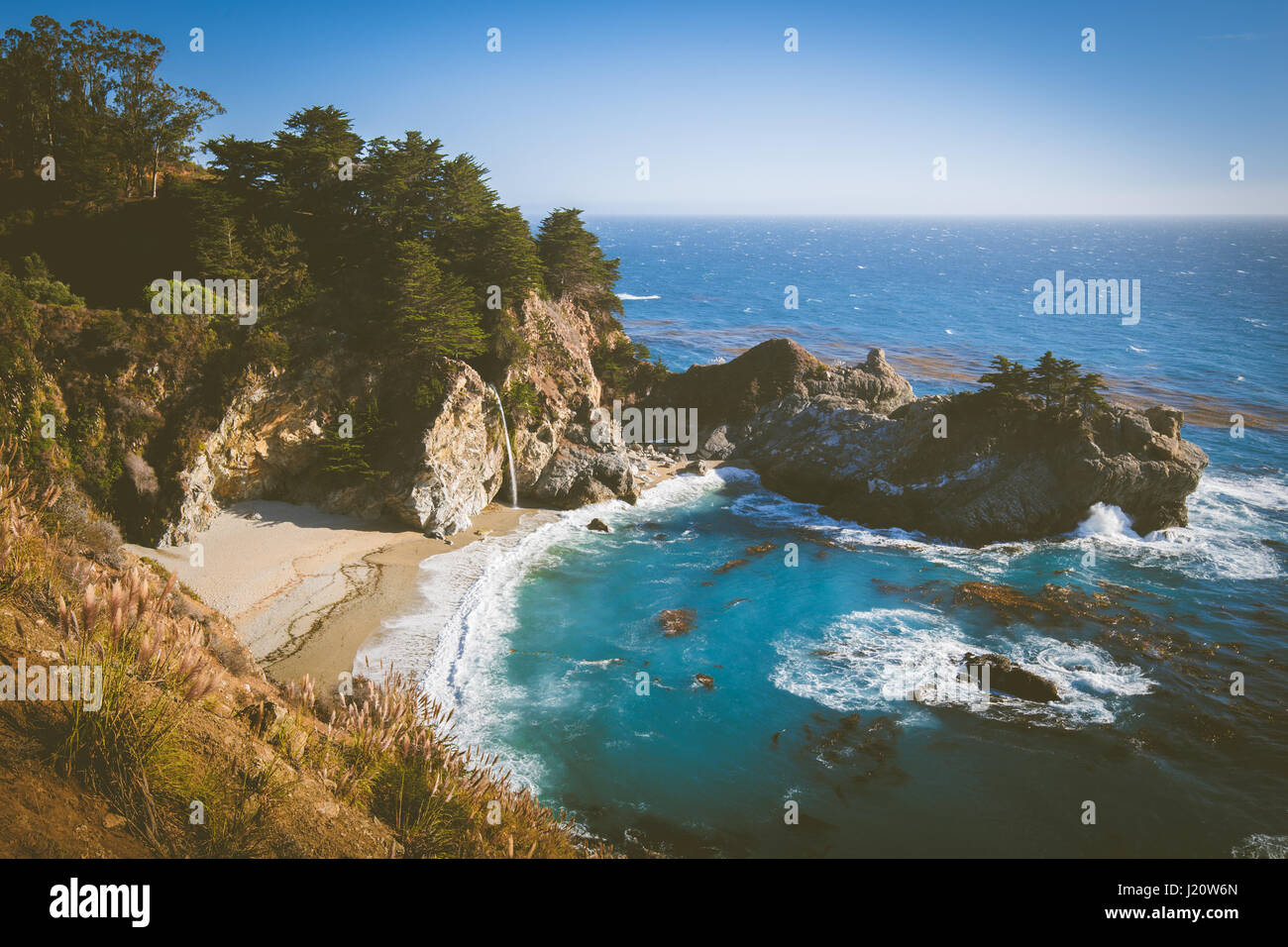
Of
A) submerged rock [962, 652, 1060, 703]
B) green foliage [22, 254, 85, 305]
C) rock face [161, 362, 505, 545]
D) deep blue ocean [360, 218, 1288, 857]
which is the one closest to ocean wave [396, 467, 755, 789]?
deep blue ocean [360, 218, 1288, 857]

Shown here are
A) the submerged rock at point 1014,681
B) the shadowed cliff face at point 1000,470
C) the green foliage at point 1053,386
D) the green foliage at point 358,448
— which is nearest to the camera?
the submerged rock at point 1014,681

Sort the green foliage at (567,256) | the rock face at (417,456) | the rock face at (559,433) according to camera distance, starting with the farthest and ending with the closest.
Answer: the green foliage at (567,256)
the rock face at (559,433)
the rock face at (417,456)

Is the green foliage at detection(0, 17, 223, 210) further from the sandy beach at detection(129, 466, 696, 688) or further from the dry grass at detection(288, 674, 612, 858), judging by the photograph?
the dry grass at detection(288, 674, 612, 858)

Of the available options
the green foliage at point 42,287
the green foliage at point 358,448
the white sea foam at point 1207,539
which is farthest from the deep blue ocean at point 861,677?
the green foliage at point 42,287

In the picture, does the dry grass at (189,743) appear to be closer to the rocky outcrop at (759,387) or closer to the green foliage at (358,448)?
the green foliage at (358,448)

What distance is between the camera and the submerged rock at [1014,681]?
21.0 m

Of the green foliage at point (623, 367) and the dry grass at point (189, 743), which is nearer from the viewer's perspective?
the dry grass at point (189, 743)

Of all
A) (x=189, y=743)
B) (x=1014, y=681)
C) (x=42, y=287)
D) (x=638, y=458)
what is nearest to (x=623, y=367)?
(x=638, y=458)

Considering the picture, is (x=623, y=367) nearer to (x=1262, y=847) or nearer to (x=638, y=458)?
(x=638, y=458)

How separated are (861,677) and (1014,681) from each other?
4.84 m

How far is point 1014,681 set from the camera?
70.3 ft

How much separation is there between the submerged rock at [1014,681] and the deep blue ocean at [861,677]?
0.53 metres

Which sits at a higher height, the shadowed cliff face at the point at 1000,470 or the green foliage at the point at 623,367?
the green foliage at the point at 623,367
